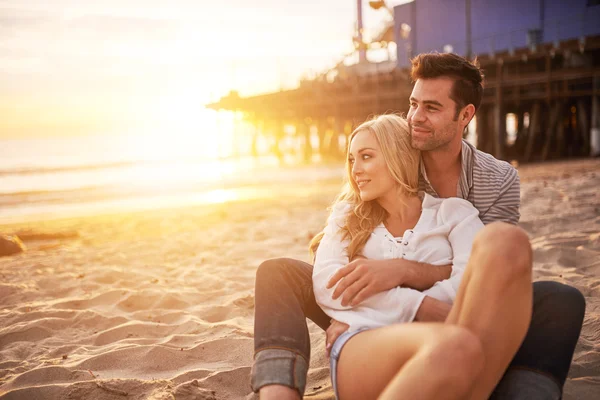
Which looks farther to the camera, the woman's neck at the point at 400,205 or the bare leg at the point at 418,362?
the woman's neck at the point at 400,205

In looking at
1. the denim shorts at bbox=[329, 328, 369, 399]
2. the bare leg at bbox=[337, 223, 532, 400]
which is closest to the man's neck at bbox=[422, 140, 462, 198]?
the bare leg at bbox=[337, 223, 532, 400]

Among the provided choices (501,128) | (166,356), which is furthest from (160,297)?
(501,128)

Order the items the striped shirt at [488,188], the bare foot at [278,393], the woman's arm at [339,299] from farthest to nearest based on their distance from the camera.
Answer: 1. the striped shirt at [488,188]
2. the woman's arm at [339,299]
3. the bare foot at [278,393]

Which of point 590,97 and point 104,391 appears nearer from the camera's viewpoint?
point 104,391

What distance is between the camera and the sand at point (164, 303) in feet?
8.52

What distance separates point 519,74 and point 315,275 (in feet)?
62.2

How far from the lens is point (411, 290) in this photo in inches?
79.8

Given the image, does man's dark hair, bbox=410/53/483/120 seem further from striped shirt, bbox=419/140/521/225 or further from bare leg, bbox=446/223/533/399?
bare leg, bbox=446/223/533/399

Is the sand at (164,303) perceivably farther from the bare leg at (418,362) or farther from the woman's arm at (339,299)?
the bare leg at (418,362)

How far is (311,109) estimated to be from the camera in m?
25.5

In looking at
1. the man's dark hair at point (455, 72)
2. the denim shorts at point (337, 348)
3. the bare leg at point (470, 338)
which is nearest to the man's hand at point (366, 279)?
the denim shorts at point (337, 348)

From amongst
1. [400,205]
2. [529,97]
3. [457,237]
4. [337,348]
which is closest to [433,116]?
[400,205]

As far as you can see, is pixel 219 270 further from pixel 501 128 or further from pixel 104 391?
pixel 501 128

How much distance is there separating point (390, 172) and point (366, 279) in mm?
627
